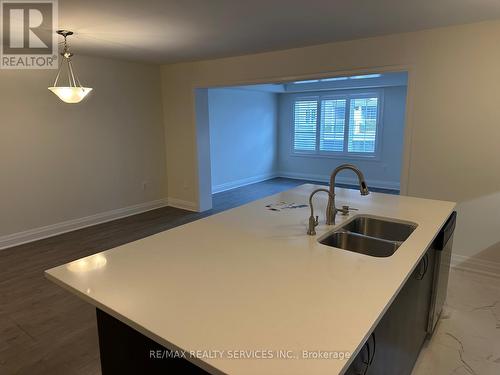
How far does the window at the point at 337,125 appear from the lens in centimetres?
754

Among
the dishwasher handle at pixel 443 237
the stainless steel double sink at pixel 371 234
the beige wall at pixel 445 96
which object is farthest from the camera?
the beige wall at pixel 445 96

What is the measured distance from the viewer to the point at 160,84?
5680 millimetres

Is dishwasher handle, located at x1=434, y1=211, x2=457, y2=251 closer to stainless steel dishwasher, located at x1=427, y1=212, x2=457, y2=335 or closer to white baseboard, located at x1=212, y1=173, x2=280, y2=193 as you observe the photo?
stainless steel dishwasher, located at x1=427, y1=212, x2=457, y2=335

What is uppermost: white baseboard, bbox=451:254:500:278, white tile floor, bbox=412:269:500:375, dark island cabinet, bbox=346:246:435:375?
dark island cabinet, bbox=346:246:435:375

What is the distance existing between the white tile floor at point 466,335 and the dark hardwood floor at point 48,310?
2.17 metres

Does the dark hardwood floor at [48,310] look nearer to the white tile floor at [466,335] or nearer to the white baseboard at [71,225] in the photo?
the white baseboard at [71,225]

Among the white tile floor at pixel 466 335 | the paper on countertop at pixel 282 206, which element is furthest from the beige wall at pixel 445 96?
the paper on countertop at pixel 282 206

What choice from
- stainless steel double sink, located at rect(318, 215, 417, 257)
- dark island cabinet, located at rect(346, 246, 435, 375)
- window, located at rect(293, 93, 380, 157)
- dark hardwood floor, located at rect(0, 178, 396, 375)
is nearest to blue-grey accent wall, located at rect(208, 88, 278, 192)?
window, located at rect(293, 93, 380, 157)

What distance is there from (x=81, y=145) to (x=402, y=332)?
4.50m

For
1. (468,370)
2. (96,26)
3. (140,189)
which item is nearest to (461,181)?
(468,370)

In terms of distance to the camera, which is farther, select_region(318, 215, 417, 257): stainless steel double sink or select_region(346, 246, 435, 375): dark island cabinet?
select_region(318, 215, 417, 257): stainless steel double sink

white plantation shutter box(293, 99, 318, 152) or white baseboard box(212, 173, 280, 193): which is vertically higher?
white plantation shutter box(293, 99, 318, 152)

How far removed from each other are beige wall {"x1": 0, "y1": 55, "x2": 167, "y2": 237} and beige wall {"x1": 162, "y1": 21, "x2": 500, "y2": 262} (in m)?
2.60

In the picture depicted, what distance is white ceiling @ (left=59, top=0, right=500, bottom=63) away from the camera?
2.58 m
